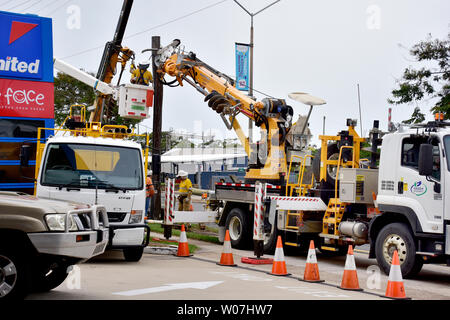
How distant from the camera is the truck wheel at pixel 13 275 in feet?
23.8

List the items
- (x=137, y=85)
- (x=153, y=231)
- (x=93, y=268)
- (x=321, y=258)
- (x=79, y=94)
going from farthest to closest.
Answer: (x=79, y=94) < (x=153, y=231) < (x=137, y=85) < (x=321, y=258) < (x=93, y=268)

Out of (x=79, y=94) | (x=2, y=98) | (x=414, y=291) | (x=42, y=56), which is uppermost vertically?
(x=79, y=94)

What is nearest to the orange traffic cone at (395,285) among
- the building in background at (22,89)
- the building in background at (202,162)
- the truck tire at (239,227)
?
the truck tire at (239,227)

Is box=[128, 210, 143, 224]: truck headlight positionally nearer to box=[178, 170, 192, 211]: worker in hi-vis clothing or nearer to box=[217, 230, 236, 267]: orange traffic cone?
box=[217, 230, 236, 267]: orange traffic cone

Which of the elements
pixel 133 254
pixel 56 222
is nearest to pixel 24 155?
pixel 133 254

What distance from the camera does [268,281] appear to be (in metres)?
11.1

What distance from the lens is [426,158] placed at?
1145 centimetres

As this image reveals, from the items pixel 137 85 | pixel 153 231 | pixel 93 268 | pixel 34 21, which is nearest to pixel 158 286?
pixel 93 268

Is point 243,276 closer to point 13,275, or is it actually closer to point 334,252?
Answer: point 334,252

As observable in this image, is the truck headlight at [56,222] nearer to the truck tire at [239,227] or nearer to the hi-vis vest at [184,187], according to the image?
the truck tire at [239,227]

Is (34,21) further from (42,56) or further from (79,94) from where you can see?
(79,94)

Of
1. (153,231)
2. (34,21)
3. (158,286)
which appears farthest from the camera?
(153,231)

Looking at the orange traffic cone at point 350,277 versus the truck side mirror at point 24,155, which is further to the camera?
the truck side mirror at point 24,155

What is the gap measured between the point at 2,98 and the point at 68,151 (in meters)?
1.92
